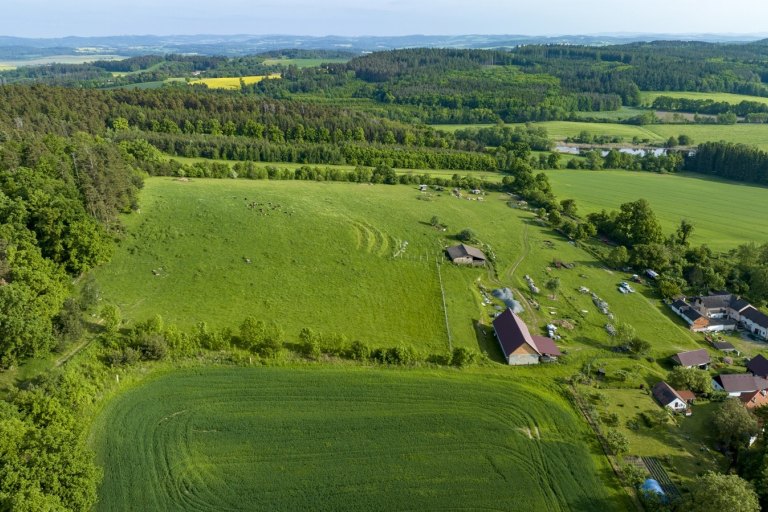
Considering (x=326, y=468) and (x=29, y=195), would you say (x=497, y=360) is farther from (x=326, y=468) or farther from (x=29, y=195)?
(x=29, y=195)

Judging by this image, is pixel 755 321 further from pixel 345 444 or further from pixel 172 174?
pixel 172 174

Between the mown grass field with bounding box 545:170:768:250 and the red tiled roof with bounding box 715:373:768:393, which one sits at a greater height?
the mown grass field with bounding box 545:170:768:250

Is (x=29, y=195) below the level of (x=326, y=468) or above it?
above

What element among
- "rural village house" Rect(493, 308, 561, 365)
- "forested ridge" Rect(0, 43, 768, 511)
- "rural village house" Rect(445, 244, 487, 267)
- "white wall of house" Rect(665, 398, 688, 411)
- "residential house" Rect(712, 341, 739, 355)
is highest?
"forested ridge" Rect(0, 43, 768, 511)

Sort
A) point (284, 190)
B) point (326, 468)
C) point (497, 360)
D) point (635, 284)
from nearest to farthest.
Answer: point (326, 468) < point (497, 360) < point (635, 284) < point (284, 190)

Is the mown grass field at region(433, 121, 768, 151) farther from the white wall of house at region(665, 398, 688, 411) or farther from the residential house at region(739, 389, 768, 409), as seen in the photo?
the white wall of house at region(665, 398, 688, 411)

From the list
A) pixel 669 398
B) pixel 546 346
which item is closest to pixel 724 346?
pixel 669 398

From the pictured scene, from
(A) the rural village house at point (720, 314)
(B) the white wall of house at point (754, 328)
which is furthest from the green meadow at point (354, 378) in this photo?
(B) the white wall of house at point (754, 328)

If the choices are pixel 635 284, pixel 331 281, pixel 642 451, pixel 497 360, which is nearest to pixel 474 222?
pixel 635 284

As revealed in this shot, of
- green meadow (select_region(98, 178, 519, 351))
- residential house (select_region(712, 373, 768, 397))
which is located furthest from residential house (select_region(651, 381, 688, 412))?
green meadow (select_region(98, 178, 519, 351))
